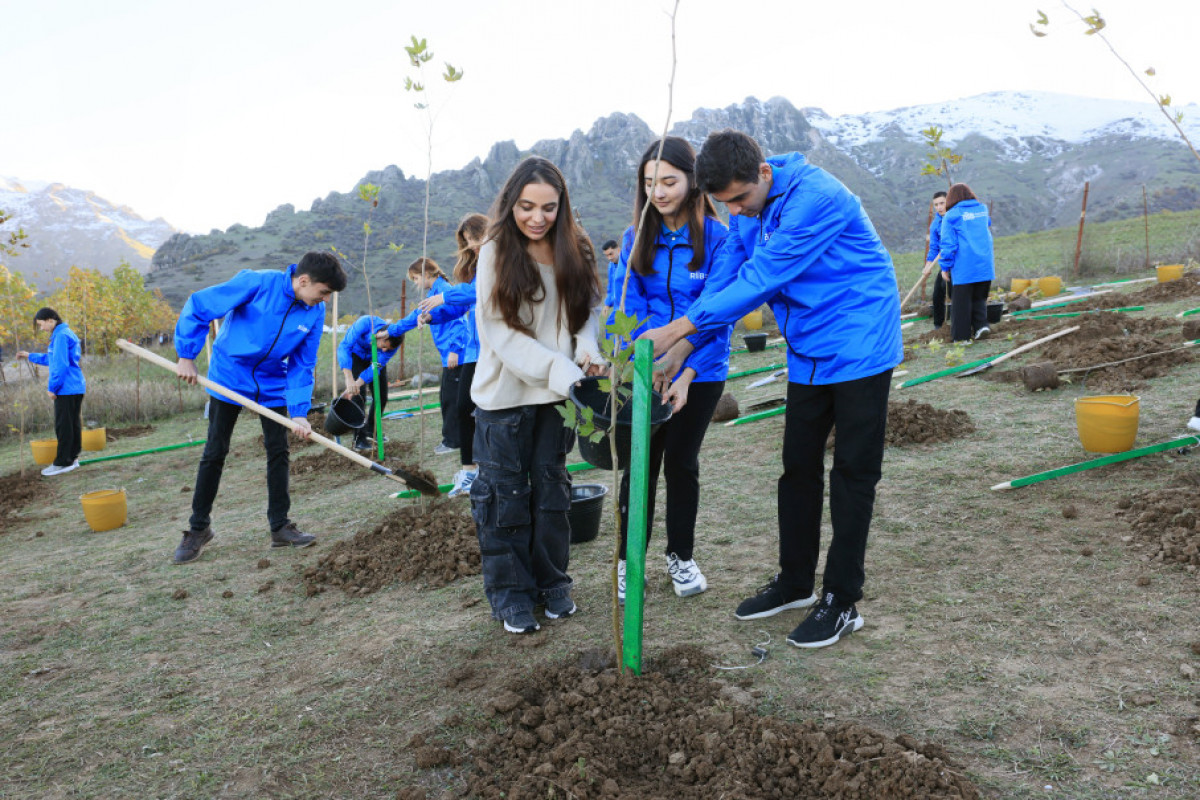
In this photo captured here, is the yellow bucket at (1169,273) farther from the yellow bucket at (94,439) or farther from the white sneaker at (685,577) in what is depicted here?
the yellow bucket at (94,439)

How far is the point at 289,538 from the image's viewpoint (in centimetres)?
426

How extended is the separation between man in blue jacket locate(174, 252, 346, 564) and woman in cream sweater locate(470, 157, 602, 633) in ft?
5.84

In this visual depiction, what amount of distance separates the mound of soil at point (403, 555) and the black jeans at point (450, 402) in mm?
1872

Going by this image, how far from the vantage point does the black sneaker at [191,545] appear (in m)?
4.14

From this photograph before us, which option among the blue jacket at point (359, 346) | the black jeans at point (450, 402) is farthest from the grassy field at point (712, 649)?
the blue jacket at point (359, 346)

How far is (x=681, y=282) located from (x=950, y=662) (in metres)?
1.53

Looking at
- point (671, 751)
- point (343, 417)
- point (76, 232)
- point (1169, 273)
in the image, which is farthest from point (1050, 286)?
point (76, 232)

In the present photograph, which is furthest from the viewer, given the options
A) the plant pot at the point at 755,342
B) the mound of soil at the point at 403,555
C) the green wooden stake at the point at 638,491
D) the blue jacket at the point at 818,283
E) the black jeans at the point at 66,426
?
the plant pot at the point at 755,342

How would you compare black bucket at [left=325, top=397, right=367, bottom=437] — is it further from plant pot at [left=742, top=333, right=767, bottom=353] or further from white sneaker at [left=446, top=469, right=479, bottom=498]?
plant pot at [left=742, top=333, right=767, bottom=353]

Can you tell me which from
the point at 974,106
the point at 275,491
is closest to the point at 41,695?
the point at 275,491

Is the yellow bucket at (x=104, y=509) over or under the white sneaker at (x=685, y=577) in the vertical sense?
under

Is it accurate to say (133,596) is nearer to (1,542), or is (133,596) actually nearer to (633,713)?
(1,542)

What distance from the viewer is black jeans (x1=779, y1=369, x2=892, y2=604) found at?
2229mm

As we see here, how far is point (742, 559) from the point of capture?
327 cm
